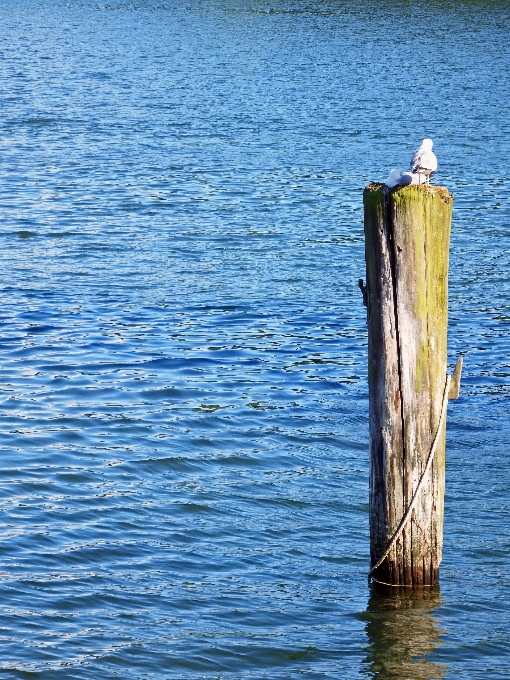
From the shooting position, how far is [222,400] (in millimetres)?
11203

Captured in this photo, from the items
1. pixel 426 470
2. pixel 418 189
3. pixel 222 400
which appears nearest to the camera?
pixel 418 189

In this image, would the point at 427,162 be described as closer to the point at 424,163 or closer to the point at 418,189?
the point at 424,163

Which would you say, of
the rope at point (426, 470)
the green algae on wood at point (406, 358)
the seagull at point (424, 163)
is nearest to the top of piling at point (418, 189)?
the green algae on wood at point (406, 358)

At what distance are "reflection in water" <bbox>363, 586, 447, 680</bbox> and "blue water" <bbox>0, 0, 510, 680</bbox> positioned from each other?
0.01m

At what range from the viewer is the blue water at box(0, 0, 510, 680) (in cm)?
695

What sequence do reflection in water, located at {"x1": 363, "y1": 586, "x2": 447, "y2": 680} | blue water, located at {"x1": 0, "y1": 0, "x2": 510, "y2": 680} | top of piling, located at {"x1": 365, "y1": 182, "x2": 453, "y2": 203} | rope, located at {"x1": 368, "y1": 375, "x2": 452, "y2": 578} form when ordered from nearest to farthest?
top of piling, located at {"x1": 365, "y1": 182, "x2": 453, "y2": 203}
reflection in water, located at {"x1": 363, "y1": 586, "x2": 447, "y2": 680}
rope, located at {"x1": 368, "y1": 375, "x2": 452, "y2": 578}
blue water, located at {"x1": 0, "y1": 0, "x2": 510, "y2": 680}

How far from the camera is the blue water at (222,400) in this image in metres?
6.95

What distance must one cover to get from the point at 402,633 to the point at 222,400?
4.66 meters

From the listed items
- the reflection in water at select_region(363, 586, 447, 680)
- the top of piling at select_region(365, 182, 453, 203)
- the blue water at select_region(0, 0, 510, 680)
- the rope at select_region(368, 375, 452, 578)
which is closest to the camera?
the top of piling at select_region(365, 182, 453, 203)

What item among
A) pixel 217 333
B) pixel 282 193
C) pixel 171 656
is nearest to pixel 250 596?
pixel 171 656

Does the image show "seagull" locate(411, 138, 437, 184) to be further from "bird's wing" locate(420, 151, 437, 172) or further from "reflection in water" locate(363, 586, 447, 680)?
"reflection in water" locate(363, 586, 447, 680)

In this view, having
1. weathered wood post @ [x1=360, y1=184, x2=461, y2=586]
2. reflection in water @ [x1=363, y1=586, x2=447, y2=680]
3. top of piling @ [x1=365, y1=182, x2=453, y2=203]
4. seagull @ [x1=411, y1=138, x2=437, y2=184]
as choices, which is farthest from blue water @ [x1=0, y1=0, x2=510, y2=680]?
seagull @ [x1=411, y1=138, x2=437, y2=184]

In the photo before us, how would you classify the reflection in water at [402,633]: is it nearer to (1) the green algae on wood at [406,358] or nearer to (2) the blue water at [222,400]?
(2) the blue water at [222,400]

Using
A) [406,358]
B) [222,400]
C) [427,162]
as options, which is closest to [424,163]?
[427,162]
